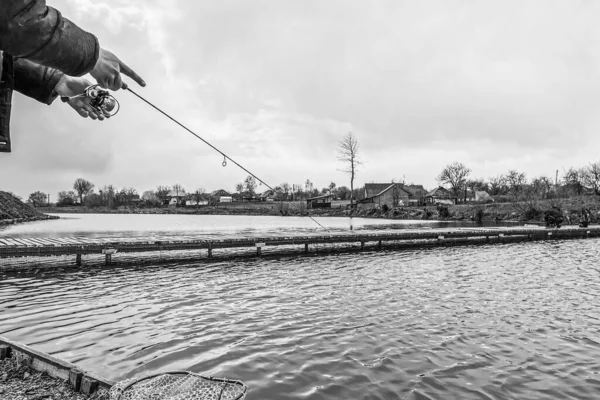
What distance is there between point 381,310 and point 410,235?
18813mm

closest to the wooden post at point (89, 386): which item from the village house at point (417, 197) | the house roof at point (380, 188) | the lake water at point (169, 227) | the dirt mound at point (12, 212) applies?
the lake water at point (169, 227)

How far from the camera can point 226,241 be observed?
22.4 meters

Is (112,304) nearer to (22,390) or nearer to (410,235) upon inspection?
(22,390)

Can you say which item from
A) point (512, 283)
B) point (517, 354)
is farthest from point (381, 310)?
point (512, 283)

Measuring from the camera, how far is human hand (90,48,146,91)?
238 centimetres

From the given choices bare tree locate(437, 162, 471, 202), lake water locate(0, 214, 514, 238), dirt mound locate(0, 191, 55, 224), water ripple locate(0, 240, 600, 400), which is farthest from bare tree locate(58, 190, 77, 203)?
water ripple locate(0, 240, 600, 400)

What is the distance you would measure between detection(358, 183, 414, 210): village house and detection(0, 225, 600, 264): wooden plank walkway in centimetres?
6869

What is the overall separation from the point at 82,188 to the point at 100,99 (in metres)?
207

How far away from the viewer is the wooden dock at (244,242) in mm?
18359

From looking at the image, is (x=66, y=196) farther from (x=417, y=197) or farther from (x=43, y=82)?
(x=43, y=82)

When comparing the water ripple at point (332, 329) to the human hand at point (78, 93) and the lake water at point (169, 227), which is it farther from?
the lake water at point (169, 227)

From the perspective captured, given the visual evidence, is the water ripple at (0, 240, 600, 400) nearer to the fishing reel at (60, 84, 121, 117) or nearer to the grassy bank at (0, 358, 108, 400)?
the grassy bank at (0, 358, 108, 400)

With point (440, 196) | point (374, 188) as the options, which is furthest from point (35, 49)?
point (440, 196)

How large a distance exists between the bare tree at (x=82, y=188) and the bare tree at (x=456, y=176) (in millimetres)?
160581
